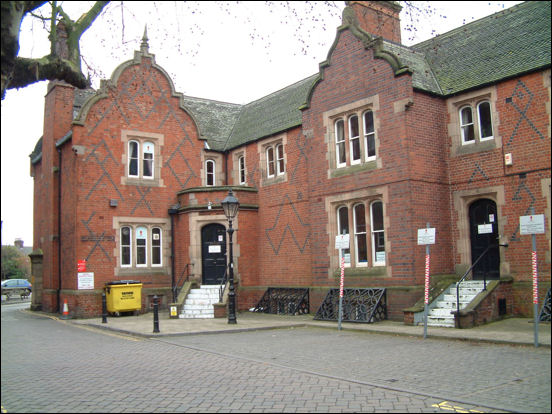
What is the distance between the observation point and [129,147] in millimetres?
23672

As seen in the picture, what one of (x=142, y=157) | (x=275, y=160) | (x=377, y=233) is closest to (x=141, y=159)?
(x=142, y=157)

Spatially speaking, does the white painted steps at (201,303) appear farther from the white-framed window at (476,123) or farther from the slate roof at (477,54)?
the white-framed window at (476,123)

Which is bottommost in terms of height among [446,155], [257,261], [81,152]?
[257,261]

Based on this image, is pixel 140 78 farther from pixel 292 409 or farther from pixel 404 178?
pixel 292 409

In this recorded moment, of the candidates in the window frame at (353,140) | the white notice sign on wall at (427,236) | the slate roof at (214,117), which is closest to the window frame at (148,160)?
the slate roof at (214,117)

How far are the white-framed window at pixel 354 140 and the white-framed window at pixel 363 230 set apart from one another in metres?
1.54

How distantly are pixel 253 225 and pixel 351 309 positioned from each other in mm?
7597

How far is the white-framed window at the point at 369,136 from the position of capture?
59.2ft

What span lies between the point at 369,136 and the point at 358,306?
18.7ft

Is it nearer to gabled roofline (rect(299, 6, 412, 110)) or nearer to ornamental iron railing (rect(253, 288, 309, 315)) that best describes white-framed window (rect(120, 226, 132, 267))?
ornamental iron railing (rect(253, 288, 309, 315))

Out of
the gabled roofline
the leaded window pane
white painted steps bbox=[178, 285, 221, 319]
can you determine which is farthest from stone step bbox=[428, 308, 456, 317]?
white painted steps bbox=[178, 285, 221, 319]

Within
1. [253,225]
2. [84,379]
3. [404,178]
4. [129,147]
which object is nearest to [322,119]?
[404,178]

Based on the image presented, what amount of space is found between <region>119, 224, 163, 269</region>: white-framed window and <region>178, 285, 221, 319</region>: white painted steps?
2875mm

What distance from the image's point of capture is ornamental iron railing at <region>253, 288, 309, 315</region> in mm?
20141
